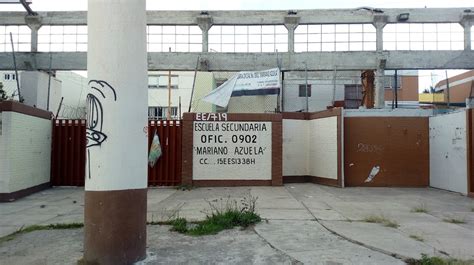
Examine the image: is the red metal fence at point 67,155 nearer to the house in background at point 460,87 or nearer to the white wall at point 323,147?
the white wall at point 323,147

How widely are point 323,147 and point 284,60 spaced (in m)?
13.3

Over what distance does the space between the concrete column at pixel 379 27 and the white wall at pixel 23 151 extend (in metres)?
22.0

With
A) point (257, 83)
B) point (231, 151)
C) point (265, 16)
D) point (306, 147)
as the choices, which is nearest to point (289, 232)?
point (231, 151)

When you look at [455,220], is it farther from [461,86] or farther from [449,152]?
[461,86]

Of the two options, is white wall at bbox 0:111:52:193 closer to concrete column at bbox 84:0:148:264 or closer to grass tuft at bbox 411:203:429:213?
concrete column at bbox 84:0:148:264

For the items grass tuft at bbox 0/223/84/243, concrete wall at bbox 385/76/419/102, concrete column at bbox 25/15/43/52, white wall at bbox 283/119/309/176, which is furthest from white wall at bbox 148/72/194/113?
grass tuft at bbox 0/223/84/243

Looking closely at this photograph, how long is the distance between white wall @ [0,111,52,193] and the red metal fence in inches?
17.1

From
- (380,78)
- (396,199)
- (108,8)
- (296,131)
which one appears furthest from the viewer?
(380,78)

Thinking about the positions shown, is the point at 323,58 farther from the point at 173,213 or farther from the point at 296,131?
the point at 173,213

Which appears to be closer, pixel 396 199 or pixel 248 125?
pixel 396 199

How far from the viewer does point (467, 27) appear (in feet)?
93.2

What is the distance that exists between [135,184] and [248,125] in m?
10.0

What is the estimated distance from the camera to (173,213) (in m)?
9.67

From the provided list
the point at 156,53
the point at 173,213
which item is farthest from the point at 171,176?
the point at 156,53
